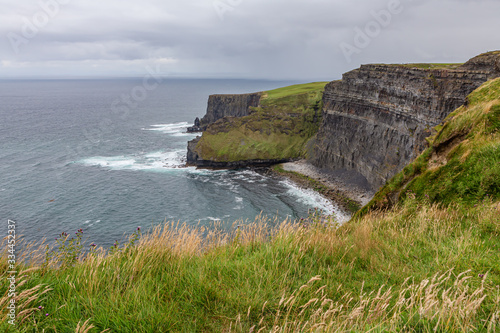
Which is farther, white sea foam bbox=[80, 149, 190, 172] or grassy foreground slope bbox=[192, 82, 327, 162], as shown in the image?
grassy foreground slope bbox=[192, 82, 327, 162]

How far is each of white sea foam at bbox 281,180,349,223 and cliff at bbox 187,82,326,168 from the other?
18993 millimetres

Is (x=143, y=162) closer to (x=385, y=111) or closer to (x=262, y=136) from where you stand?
(x=262, y=136)

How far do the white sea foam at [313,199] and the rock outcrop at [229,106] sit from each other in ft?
198

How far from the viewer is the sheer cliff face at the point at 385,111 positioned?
40250mm

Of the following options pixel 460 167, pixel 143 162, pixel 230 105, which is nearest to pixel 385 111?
pixel 460 167

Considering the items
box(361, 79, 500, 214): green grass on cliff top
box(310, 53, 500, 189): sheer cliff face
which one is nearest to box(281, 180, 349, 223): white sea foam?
box(310, 53, 500, 189): sheer cliff face

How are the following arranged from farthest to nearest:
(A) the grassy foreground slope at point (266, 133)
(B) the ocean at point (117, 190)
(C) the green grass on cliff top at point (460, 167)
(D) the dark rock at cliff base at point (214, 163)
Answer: (A) the grassy foreground slope at point (266, 133)
(D) the dark rock at cliff base at point (214, 163)
(B) the ocean at point (117, 190)
(C) the green grass on cliff top at point (460, 167)

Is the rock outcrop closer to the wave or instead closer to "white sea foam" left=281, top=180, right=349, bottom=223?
the wave

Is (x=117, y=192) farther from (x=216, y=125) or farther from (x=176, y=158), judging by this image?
(x=216, y=125)

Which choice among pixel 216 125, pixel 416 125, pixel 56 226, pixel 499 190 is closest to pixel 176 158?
pixel 216 125

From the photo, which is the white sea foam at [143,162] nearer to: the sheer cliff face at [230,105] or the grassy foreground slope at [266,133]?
the grassy foreground slope at [266,133]

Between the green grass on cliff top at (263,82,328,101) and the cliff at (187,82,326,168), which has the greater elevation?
the green grass on cliff top at (263,82,328,101)

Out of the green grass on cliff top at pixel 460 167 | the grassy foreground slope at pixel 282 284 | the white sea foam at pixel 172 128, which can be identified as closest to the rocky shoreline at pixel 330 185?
the green grass on cliff top at pixel 460 167

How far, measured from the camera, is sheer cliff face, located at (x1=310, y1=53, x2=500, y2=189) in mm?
40250
